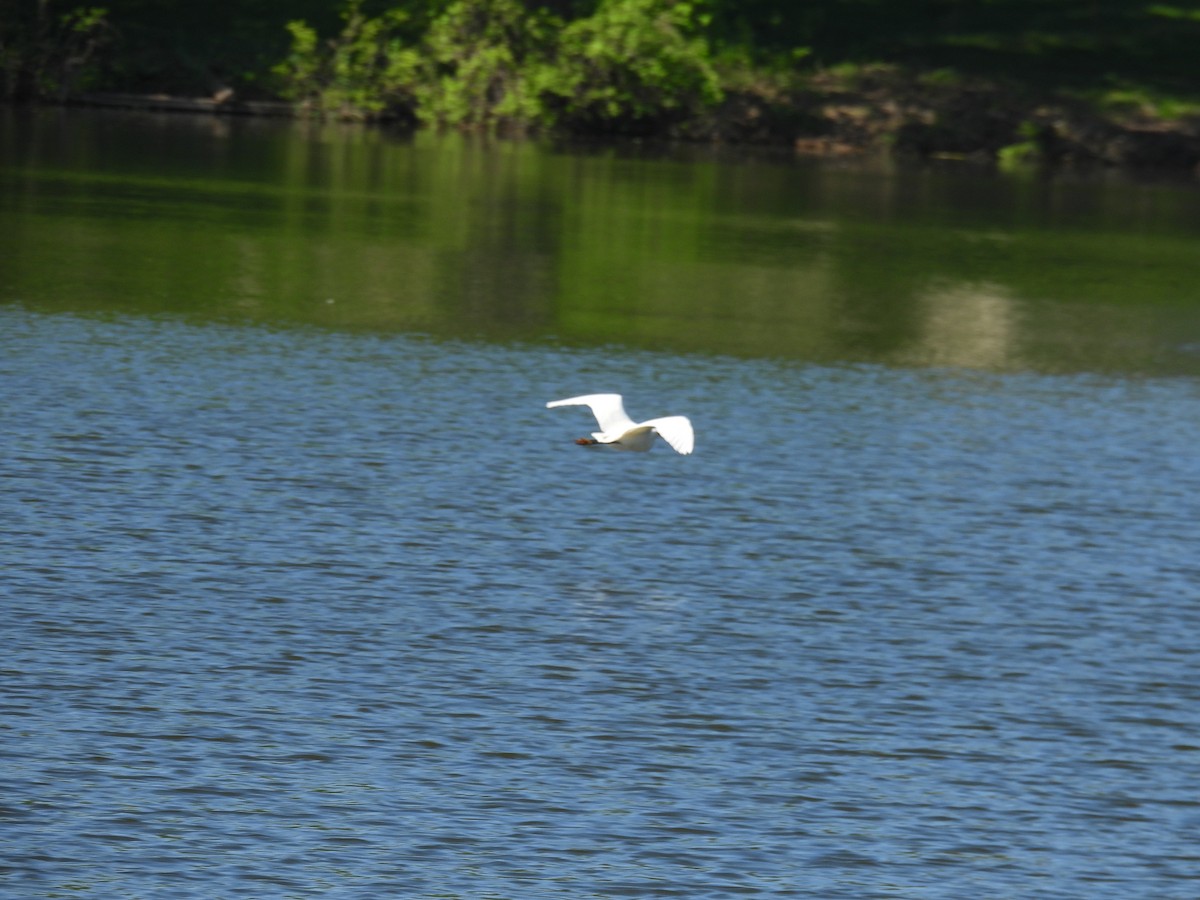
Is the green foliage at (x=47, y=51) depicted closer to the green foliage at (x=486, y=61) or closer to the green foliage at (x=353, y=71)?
the green foliage at (x=353, y=71)

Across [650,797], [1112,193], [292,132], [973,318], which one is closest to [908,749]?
[650,797]

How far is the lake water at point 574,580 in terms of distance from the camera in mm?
11070

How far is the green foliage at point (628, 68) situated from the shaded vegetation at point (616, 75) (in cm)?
5

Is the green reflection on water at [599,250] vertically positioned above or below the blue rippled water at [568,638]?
above

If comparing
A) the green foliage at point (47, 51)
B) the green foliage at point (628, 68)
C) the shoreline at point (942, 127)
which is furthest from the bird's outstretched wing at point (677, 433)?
the shoreline at point (942, 127)

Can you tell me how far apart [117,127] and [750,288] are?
929 inches

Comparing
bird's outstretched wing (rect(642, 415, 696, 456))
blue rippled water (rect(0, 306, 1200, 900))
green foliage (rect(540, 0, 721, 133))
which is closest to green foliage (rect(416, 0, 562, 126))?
green foliage (rect(540, 0, 721, 133))

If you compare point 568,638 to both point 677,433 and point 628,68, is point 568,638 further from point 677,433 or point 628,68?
point 628,68

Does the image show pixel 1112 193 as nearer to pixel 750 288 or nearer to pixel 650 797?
pixel 750 288

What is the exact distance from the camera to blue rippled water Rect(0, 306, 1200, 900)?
1092 cm

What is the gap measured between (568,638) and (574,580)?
1420 millimetres

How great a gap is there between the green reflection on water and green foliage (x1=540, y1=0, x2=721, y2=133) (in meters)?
7.29

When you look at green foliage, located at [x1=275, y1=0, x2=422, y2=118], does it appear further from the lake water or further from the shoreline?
the lake water

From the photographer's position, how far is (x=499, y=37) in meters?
57.7
